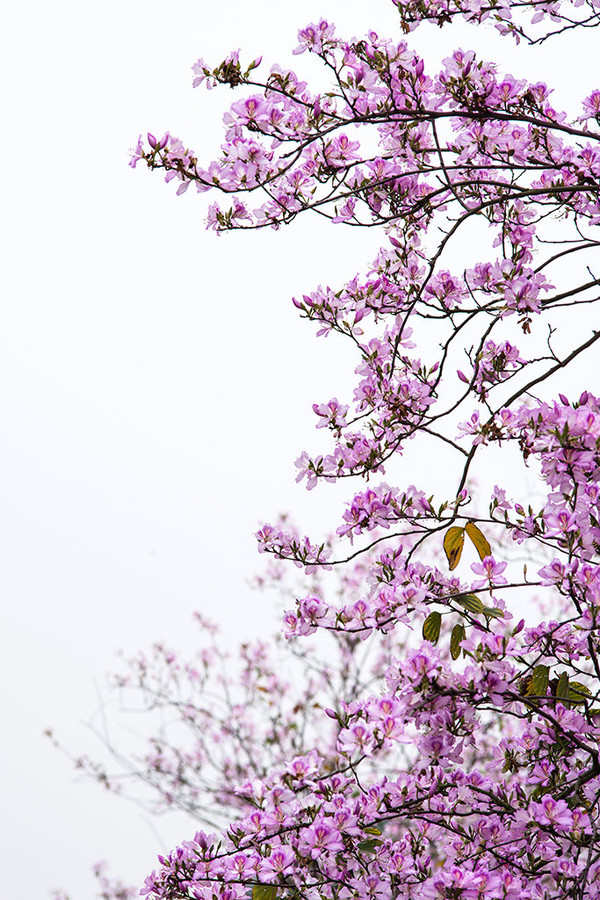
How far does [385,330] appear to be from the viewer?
214 centimetres

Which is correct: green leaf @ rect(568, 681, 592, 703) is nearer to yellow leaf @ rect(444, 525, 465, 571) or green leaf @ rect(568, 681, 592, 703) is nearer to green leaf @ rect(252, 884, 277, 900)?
yellow leaf @ rect(444, 525, 465, 571)

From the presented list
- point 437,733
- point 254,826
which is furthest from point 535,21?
point 254,826

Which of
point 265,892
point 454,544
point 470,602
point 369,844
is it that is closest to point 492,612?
point 470,602

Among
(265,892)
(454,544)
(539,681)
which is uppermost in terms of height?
(454,544)

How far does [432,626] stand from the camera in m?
1.80

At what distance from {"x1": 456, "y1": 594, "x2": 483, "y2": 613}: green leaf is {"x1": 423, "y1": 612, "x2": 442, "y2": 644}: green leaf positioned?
0.16 feet

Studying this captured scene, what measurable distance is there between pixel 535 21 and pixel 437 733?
4.92 ft

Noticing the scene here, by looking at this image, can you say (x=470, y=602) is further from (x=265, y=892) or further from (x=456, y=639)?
(x=265, y=892)

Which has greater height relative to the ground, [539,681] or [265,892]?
[539,681]

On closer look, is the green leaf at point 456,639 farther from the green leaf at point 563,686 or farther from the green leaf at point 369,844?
the green leaf at point 369,844

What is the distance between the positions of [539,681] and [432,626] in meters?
0.22

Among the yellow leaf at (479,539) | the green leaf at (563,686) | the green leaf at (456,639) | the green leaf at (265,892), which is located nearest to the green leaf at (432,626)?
the green leaf at (456,639)

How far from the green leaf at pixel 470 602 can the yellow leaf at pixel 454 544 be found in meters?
0.07

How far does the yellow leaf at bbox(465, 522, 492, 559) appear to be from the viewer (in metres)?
1.81
